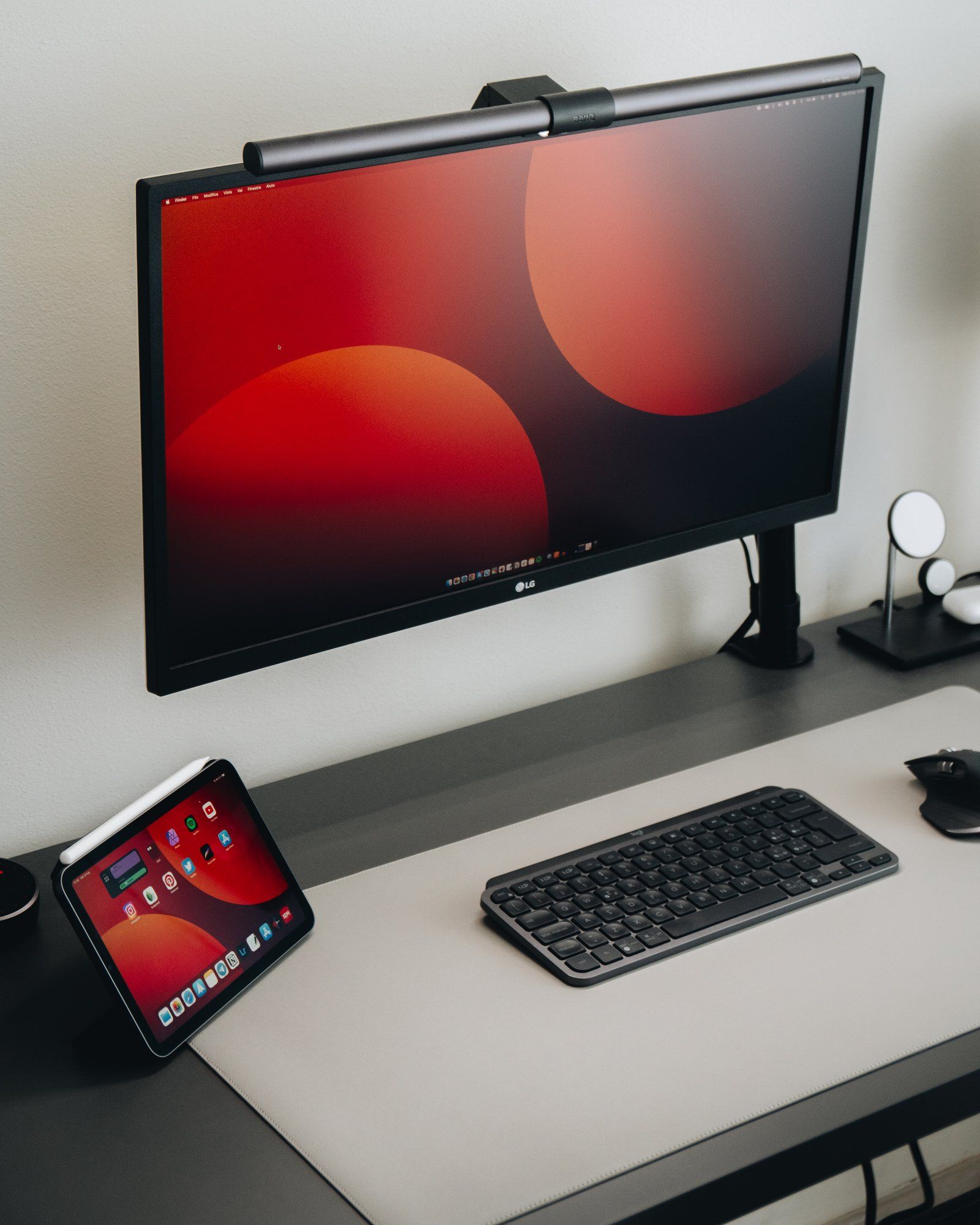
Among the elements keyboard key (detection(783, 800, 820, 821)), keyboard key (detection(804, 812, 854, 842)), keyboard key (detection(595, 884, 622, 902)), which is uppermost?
keyboard key (detection(783, 800, 820, 821))

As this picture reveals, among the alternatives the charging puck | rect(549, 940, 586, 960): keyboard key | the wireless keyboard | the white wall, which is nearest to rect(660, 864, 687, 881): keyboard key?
the wireless keyboard

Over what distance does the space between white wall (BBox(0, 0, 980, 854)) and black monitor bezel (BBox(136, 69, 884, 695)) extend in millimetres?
189

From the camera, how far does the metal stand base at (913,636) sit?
1.39 metres

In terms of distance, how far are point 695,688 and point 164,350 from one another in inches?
26.4

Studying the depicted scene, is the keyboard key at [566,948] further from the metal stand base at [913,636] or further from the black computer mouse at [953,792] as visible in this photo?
the metal stand base at [913,636]

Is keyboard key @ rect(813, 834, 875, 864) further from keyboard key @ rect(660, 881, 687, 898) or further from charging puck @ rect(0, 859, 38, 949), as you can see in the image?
charging puck @ rect(0, 859, 38, 949)

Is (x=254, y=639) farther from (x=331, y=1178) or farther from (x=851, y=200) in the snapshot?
(x=851, y=200)

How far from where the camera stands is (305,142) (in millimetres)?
908

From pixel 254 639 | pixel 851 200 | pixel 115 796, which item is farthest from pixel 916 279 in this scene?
pixel 115 796

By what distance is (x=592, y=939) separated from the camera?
0.99m

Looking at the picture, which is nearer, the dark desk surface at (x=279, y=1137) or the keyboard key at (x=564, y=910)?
the dark desk surface at (x=279, y=1137)

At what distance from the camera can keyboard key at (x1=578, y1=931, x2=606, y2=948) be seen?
3.22 ft

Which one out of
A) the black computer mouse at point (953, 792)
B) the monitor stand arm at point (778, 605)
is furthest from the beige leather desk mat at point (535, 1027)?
the monitor stand arm at point (778, 605)

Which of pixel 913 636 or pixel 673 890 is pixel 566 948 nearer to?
pixel 673 890
